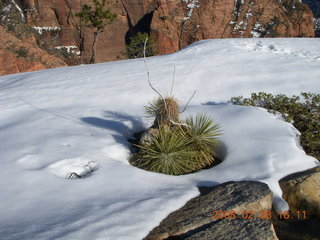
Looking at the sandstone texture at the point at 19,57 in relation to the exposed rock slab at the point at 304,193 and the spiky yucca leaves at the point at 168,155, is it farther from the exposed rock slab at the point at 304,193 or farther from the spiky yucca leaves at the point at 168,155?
the exposed rock slab at the point at 304,193

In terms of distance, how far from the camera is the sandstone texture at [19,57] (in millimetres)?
22969

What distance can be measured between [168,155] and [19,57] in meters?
22.1

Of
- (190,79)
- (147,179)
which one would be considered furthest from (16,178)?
(190,79)

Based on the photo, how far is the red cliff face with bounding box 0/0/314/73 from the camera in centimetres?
4759

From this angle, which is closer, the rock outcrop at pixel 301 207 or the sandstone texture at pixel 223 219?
the sandstone texture at pixel 223 219

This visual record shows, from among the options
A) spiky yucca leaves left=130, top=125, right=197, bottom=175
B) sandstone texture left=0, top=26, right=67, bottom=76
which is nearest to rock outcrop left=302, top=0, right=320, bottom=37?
sandstone texture left=0, top=26, right=67, bottom=76

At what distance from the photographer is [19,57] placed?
78.1 ft

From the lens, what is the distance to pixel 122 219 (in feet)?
11.2

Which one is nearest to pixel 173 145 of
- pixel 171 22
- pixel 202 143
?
pixel 202 143

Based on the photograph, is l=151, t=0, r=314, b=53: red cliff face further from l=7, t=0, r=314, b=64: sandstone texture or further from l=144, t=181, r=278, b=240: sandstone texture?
l=144, t=181, r=278, b=240: sandstone texture

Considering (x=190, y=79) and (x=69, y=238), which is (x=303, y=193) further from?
(x=190, y=79)

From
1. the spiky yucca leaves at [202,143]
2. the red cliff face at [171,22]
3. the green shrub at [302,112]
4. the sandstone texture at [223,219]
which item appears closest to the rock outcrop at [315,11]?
the red cliff face at [171,22]

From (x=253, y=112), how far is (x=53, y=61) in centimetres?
2265

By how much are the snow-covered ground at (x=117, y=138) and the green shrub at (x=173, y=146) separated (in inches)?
9.3
